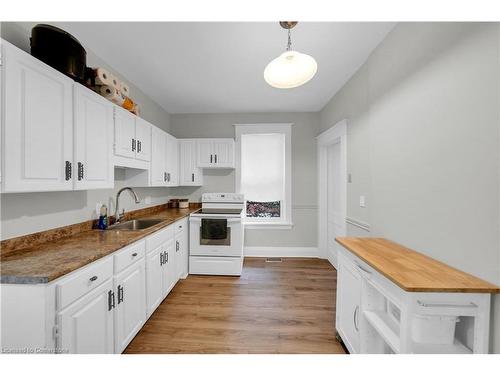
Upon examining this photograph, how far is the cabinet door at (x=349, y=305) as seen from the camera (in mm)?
1490

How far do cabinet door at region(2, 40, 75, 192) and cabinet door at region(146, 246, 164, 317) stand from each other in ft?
3.26

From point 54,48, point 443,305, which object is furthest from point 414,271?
point 54,48

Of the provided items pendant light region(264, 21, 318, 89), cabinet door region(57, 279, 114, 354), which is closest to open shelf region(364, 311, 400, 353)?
pendant light region(264, 21, 318, 89)

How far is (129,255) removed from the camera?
1680 mm

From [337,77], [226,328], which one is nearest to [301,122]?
[337,77]

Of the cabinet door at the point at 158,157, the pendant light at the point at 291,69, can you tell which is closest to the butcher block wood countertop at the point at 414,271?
the pendant light at the point at 291,69

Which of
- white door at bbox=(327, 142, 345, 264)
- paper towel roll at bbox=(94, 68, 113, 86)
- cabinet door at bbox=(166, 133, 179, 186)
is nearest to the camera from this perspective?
paper towel roll at bbox=(94, 68, 113, 86)

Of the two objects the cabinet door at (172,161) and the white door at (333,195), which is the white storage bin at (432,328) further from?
the cabinet door at (172,161)

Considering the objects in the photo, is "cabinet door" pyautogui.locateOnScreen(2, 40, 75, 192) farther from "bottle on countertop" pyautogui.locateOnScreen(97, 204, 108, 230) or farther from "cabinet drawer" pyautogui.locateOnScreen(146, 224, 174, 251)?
"cabinet drawer" pyautogui.locateOnScreen(146, 224, 174, 251)

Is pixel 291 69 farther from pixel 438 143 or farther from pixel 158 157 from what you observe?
pixel 158 157

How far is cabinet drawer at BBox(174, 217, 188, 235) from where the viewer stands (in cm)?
276

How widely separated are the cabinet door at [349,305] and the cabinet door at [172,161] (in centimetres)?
265
